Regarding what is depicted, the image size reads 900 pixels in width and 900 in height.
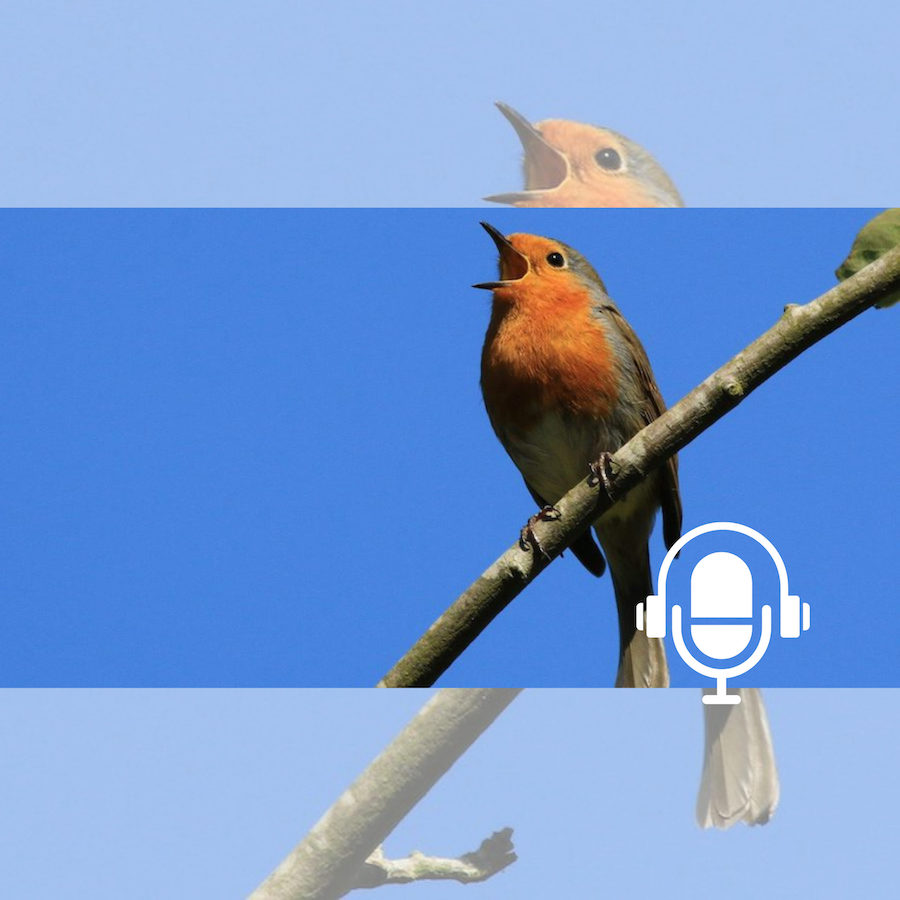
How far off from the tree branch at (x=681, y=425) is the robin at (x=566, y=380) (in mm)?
1329

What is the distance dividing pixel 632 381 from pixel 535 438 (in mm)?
365

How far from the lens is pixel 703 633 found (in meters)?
4.02
